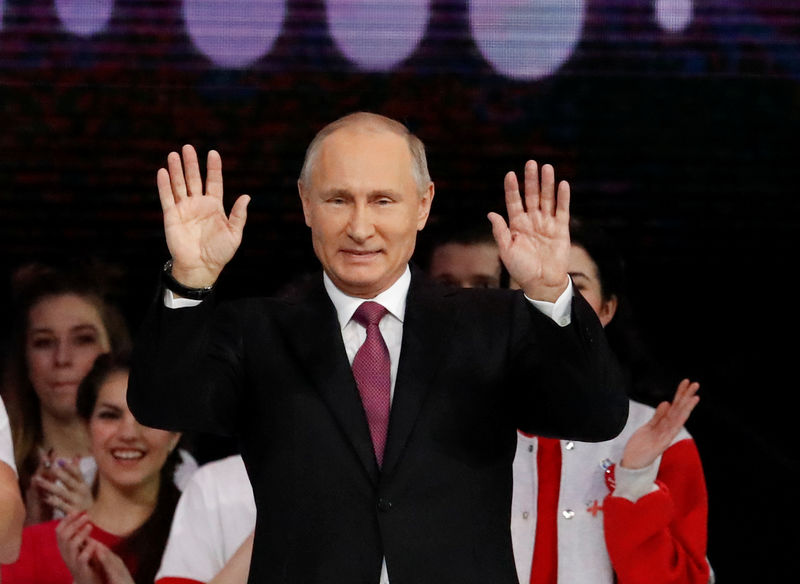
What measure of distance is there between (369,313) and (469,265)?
1363 mm

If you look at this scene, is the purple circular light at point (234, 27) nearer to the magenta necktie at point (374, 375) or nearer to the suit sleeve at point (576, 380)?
the magenta necktie at point (374, 375)

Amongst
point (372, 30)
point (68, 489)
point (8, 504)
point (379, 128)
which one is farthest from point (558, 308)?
point (68, 489)

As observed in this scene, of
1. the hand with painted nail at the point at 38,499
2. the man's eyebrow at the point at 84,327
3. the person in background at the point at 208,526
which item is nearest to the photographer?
the person in background at the point at 208,526

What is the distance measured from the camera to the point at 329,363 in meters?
2.19

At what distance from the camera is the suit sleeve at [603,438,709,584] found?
2902mm

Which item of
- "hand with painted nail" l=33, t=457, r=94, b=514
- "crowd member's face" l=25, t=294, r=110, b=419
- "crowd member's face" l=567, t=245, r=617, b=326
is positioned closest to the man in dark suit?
"crowd member's face" l=567, t=245, r=617, b=326

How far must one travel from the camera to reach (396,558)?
2104 mm

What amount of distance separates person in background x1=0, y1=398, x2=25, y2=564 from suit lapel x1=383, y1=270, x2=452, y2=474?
58cm

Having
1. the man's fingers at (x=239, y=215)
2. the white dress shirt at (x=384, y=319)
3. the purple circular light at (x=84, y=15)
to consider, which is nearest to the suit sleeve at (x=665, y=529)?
the white dress shirt at (x=384, y=319)

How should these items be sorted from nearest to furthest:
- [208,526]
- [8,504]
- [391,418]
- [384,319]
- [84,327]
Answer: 1. [8,504]
2. [391,418]
3. [384,319]
4. [208,526]
5. [84,327]

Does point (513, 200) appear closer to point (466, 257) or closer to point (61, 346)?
point (466, 257)

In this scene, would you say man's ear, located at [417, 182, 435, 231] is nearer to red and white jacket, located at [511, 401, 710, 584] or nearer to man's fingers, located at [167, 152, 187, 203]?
man's fingers, located at [167, 152, 187, 203]

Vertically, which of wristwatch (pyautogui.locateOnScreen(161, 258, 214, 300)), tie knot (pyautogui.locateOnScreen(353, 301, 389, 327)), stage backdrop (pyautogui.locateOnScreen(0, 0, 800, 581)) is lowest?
tie knot (pyautogui.locateOnScreen(353, 301, 389, 327))

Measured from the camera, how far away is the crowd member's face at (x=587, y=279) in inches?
126
